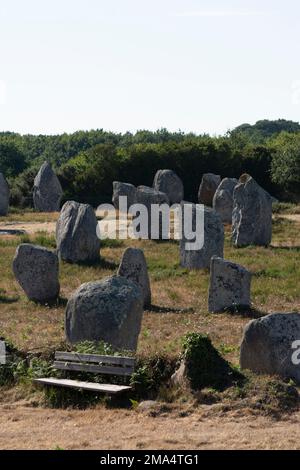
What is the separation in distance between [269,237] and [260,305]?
31.9 feet

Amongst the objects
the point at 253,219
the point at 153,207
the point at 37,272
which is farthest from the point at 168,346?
the point at 153,207

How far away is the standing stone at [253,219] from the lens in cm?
3064

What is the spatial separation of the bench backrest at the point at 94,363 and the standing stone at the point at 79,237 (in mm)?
14015

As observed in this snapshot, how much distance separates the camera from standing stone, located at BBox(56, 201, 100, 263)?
27984mm

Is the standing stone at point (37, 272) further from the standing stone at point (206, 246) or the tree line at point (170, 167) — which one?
the tree line at point (170, 167)

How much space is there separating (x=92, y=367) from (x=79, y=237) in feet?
48.2

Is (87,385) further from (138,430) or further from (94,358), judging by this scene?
(138,430)

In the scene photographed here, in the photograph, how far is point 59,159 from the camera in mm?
89688

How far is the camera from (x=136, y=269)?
72.0 ft

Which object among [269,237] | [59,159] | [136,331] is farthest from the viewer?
[59,159]

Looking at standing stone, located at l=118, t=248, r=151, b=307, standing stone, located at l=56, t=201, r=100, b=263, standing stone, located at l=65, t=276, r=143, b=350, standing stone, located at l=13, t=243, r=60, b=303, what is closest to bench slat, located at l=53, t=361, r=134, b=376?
standing stone, located at l=65, t=276, r=143, b=350

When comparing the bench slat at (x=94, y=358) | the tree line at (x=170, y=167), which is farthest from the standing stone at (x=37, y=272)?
the tree line at (x=170, y=167)

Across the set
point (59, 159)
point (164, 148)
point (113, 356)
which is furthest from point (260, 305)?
point (59, 159)
